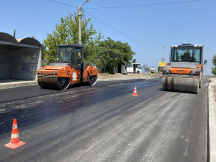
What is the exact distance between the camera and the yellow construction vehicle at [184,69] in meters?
9.78

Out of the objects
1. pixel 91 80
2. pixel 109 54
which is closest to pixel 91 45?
pixel 109 54

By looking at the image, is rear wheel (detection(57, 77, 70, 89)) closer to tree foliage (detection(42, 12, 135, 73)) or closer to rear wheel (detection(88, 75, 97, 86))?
rear wheel (detection(88, 75, 97, 86))

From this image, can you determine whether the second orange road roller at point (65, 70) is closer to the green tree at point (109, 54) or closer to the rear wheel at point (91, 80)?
the rear wheel at point (91, 80)

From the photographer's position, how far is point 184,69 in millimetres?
9914

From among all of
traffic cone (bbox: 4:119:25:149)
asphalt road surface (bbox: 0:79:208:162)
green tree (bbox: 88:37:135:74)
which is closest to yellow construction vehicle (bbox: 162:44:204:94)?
asphalt road surface (bbox: 0:79:208:162)

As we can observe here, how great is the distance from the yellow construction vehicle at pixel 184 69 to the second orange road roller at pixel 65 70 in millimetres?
5744

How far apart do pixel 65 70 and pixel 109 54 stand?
20.5m

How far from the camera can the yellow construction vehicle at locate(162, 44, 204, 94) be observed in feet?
32.1

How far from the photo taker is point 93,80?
13.6 meters

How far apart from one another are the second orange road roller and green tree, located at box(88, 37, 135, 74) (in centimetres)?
1672

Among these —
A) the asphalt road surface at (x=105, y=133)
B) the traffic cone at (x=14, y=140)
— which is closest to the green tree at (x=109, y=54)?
the asphalt road surface at (x=105, y=133)

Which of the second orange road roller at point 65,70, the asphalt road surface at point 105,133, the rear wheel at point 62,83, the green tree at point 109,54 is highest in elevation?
the green tree at point 109,54

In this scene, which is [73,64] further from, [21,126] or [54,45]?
[54,45]

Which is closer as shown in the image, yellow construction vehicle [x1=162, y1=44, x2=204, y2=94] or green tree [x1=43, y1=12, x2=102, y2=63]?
yellow construction vehicle [x1=162, y1=44, x2=204, y2=94]
